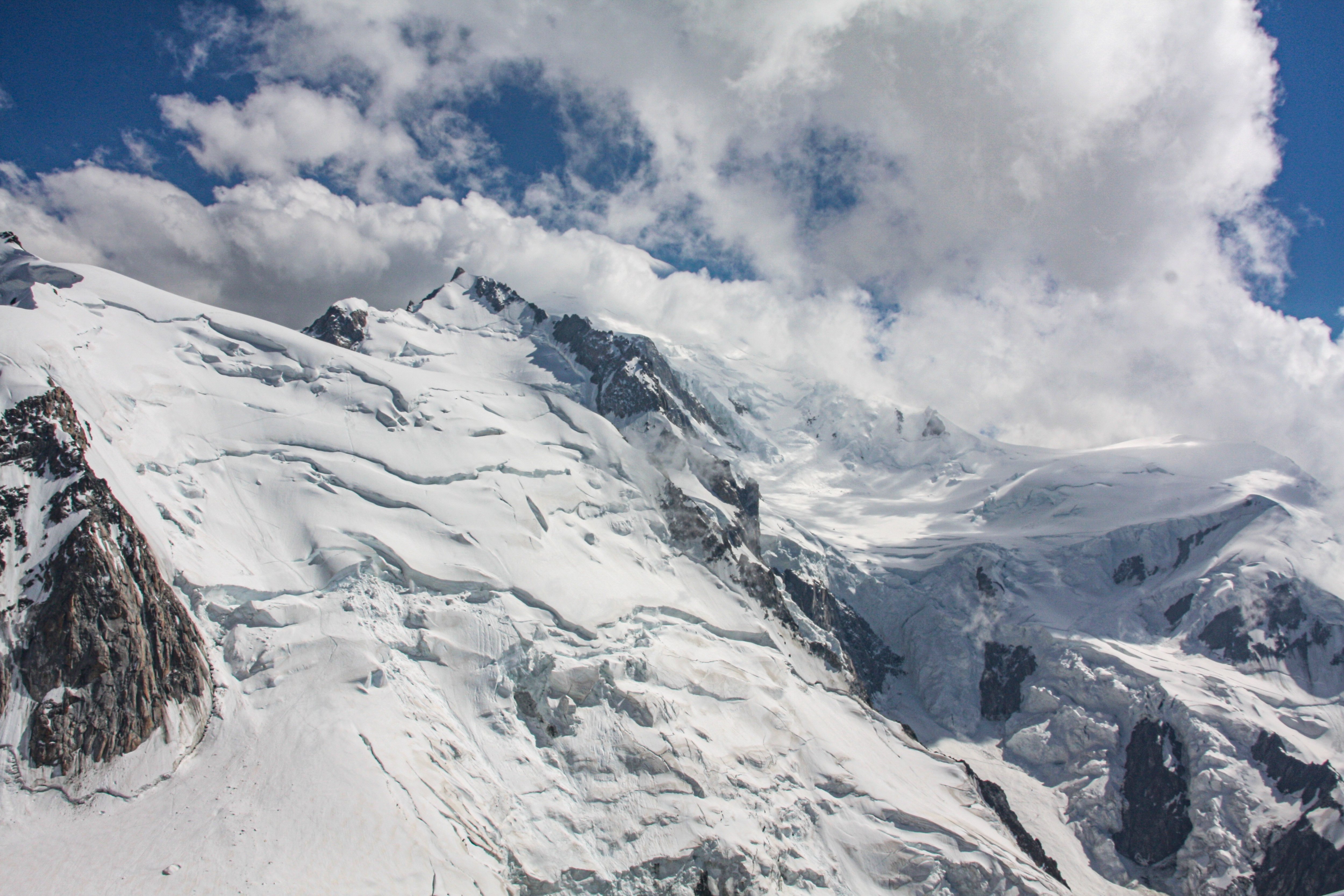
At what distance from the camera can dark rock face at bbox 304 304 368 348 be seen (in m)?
153

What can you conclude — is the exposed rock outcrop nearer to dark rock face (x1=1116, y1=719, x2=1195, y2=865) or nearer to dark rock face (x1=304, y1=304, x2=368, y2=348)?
dark rock face (x1=304, y1=304, x2=368, y2=348)

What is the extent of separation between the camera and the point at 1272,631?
15250 cm

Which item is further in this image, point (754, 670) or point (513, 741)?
point (754, 670)

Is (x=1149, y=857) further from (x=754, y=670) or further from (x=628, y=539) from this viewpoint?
(x=628, y=539)

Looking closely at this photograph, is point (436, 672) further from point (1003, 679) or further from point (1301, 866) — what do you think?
point (1003, 679)

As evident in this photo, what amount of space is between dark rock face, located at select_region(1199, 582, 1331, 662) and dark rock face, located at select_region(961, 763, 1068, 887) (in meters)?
66.3

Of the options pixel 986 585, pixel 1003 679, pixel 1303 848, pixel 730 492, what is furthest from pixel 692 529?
pixel 1303 848

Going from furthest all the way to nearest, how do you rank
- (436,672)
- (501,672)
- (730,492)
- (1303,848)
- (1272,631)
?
(730,492), (1272,631), (1303,848), (501,672), (436,672)

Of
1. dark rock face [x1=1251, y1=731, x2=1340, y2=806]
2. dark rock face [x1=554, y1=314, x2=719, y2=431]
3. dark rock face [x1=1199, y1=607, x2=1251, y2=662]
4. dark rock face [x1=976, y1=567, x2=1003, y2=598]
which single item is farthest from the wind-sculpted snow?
dark rock face [x1=1199, y1=607, x2=1251, y2=662]

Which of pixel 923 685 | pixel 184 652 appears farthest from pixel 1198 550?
pixel 184 652

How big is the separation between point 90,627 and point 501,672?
36.6 metres

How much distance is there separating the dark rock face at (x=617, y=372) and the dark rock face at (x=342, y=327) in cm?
4323

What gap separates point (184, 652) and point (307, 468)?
33.1 metres

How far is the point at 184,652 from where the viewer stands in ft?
218
